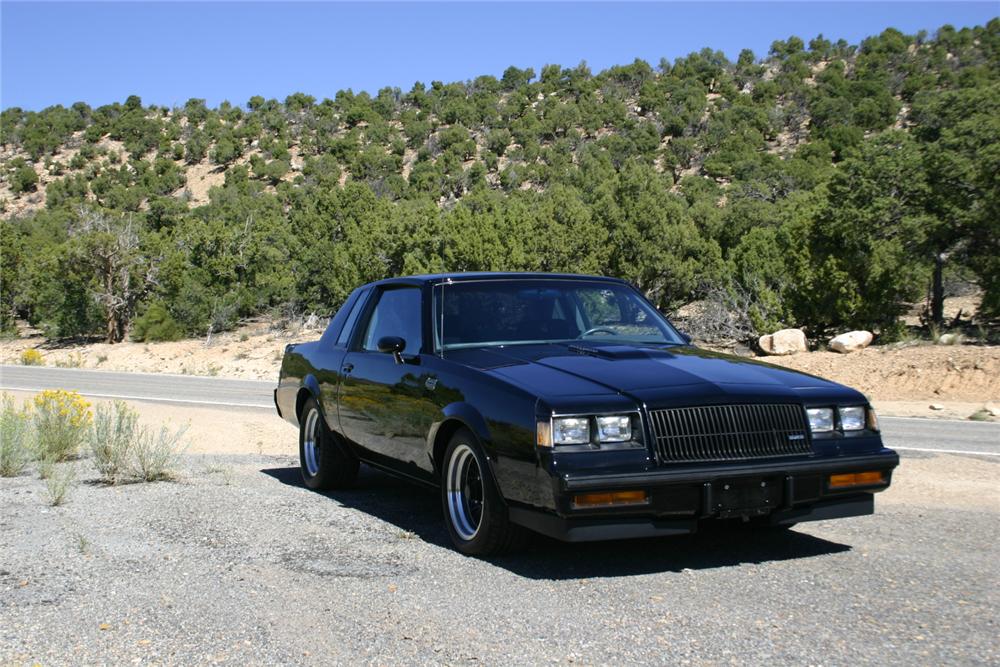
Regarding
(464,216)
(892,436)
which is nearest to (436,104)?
(464,216)

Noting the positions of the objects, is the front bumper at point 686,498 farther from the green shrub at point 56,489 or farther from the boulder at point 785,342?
the boulder at point 785,342

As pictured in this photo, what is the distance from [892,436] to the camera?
13266mm

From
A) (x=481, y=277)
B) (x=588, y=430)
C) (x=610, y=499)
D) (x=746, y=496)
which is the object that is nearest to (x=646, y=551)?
(x=746, y=496)

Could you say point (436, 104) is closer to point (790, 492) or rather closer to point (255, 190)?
point (255, 190)

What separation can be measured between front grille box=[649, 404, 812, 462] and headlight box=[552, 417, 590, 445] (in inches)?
13.4

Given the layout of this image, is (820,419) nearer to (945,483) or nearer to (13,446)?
(945,483)

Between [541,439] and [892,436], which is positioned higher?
[541,439]

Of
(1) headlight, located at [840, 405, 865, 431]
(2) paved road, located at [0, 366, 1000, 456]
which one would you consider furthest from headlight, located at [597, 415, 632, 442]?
(2) paved road, located at [0, 366, 1000, 456]

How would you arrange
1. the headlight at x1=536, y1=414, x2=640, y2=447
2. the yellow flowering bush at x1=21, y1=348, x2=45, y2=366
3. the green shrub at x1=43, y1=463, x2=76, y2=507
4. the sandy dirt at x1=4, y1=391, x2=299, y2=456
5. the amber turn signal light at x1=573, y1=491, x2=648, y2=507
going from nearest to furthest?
1. the amber turn signal light at x1=573, y1=491, x2=648, y2=507
2. the headlight at x1=536, y1=414, x2=640, y2=447
3. the green shrub at x1=43, y1=463, x2=76, y2=507
4. the sandy dirt at x1=4, y1=391, x2=299, y2=456
5. the yellow flowering bush at x1=21, y1=348, x2=45, y2=366

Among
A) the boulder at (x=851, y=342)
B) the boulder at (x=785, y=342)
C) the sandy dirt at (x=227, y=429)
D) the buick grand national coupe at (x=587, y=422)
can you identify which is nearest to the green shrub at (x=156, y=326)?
the sandy dirt at (x=227, y=429)

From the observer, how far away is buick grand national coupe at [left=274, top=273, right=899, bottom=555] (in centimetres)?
510

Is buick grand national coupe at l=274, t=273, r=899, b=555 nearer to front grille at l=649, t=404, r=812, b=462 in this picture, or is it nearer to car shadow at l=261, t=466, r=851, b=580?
front grille at l=649, t=404, r=812, b=462

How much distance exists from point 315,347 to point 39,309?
4151 centimetres

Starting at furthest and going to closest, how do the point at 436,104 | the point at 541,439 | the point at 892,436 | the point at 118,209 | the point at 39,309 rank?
the point at 436,104, the point at 118,209, the point at 39,309, the point at 892,436, the point at 541,439
